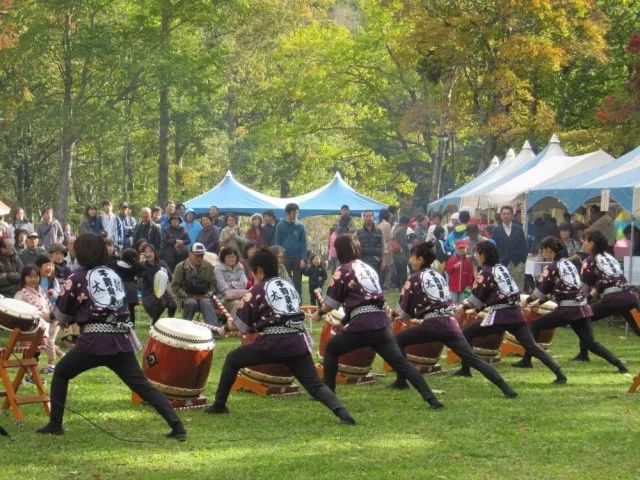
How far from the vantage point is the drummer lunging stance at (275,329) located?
32.3ft

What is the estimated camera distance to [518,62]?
30.0 m

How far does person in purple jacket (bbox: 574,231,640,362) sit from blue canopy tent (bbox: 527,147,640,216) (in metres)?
4.08

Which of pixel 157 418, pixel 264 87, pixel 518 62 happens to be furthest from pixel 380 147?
pixel 157 418

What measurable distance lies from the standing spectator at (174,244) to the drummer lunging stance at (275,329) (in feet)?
32.2

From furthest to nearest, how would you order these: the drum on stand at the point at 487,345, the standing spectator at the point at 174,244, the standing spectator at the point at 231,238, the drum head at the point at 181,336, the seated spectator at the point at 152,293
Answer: the standing spectator at the point at 174,244
the standing spectator at the point at 231,238
the seated spectator at the point at 152,293
the drum on stand at the point at 487,345
the drum head at the point at 181,336

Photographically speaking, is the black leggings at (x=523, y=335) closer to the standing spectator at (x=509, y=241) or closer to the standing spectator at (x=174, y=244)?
the standing spectator at (x=174, y=244)

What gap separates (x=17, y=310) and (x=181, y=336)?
146 cm

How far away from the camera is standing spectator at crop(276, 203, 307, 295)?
20.2m

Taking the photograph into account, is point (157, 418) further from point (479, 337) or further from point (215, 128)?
point (215, 128)

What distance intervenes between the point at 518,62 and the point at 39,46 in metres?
13.6

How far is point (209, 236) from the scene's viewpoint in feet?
68.3

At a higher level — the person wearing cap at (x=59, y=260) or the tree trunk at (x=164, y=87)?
the tree trunk at (x=164, y=87)

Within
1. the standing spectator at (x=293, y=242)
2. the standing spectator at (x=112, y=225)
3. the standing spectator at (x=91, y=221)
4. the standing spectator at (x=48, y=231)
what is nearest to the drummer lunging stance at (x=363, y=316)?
the standing spectator at (x=293, y=242)

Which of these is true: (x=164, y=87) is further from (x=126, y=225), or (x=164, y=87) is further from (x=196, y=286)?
(x=196, y=286)
